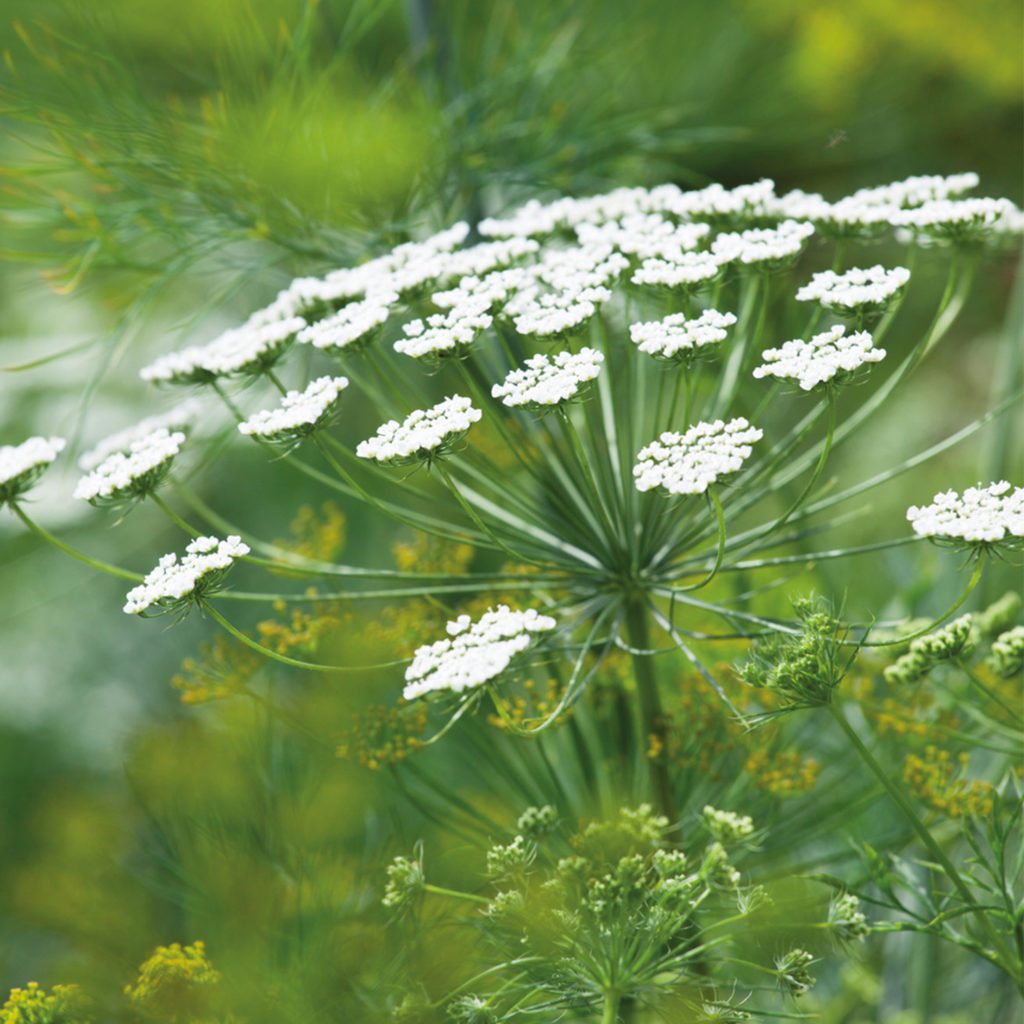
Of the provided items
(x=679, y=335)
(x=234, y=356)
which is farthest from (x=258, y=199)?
(x=679, y=335)

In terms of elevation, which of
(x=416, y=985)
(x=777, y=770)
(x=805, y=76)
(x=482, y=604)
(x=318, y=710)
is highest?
(x=805, y=76)

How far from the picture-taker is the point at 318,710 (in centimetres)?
132

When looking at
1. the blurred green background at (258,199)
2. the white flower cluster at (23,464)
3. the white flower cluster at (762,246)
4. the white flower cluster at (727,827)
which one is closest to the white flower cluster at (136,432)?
the white flower cluster at (23,464)

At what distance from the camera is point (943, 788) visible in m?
1.23

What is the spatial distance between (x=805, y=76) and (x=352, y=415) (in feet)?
4.84

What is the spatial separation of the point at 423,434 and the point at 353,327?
0.22 metres

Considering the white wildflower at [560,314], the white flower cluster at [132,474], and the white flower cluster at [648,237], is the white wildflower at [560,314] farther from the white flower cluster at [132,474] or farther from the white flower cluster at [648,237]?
the white flower cluster at [132,474]

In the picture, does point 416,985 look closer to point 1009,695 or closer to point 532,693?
point 532,693

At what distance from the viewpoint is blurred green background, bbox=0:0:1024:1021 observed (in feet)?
4.73

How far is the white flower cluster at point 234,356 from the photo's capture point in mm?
1275

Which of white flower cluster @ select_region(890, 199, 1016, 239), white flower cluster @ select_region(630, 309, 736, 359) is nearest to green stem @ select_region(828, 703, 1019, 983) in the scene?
white flower cluster @ select_region(630, 309, 736, 359)

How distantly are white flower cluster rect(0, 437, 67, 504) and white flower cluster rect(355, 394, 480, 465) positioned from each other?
41cm

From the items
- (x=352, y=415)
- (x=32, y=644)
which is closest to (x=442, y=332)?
(x=352, y=415)

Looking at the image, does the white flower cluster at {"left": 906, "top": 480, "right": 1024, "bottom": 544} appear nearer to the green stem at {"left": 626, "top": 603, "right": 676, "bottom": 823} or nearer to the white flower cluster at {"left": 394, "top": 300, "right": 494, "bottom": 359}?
the green stem at {"left": 626, "top": 603, "right": 676, "bottom": 823}
